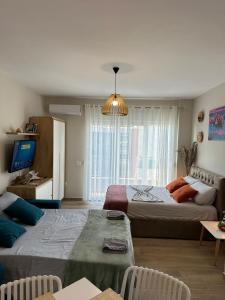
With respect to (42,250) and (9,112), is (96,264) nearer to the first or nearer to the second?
(42,250)

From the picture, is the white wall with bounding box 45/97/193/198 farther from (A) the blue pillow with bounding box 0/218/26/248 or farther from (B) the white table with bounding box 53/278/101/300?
(B) the white table with bounding box 53/278/101/300

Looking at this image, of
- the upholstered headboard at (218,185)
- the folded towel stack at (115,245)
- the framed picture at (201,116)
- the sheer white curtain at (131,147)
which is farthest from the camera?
the sheer white curtain at (131,147)

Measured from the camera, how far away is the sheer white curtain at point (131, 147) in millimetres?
5547

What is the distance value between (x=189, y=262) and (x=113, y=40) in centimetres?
286

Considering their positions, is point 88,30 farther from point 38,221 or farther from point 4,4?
point 38,221

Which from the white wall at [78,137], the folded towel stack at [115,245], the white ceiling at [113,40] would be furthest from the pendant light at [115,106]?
the white wall at [78,137]

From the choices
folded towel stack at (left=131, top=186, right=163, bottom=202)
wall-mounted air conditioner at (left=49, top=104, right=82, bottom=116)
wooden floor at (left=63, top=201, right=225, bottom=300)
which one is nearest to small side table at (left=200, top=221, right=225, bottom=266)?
wooden floor at (left=63, top=201, right=225, bottom=300)

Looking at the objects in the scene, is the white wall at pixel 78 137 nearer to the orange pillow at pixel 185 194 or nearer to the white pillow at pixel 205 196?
the orange pillow at pixel 185 194

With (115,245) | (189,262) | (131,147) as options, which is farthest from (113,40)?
(131,147)

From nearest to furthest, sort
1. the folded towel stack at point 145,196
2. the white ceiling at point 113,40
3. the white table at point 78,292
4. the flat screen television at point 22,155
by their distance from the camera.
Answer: the white table at point 78,292 < the white ceiling at point 113,40 < the flat screen television at point 22,155 < the folded towel stack at point 145,196

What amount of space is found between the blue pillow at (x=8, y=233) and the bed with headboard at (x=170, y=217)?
5.09 ft

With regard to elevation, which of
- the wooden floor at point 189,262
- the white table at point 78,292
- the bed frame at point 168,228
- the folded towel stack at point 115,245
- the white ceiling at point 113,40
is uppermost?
the white ceiling at point 113,40

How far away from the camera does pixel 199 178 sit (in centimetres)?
444

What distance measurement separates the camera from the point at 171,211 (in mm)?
3715
